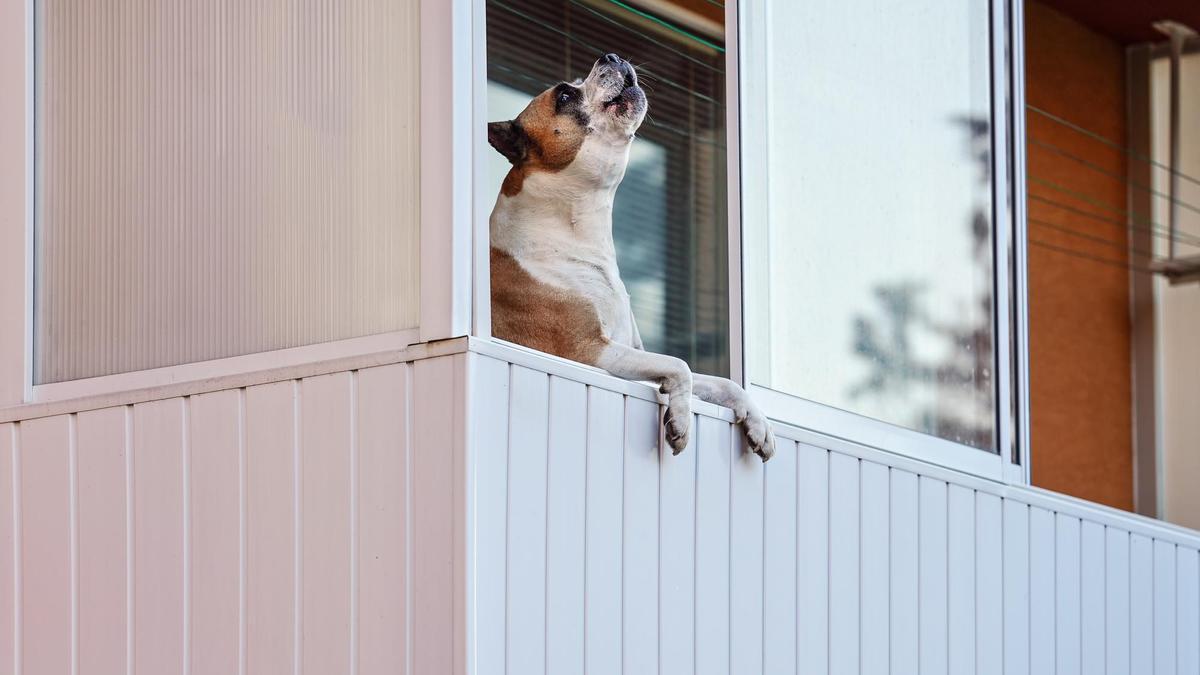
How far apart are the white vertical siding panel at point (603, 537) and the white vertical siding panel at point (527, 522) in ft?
0.53

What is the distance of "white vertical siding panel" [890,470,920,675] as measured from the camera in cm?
442

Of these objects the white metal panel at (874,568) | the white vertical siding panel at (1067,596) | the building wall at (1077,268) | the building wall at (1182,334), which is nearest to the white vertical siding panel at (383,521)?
the white metal panel at (874,568)

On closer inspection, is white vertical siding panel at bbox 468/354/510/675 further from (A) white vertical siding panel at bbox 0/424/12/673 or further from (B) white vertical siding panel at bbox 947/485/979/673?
(B) white vertical siding panel at bbox 947/485/979/673

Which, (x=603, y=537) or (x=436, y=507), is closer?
(x=436, y=507)

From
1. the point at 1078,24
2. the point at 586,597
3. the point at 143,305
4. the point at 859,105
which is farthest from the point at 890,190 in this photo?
the point at 1078,24

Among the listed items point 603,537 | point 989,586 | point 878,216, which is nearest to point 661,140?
point 878,216

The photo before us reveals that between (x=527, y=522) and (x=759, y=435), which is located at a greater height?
(x=759, y=435)

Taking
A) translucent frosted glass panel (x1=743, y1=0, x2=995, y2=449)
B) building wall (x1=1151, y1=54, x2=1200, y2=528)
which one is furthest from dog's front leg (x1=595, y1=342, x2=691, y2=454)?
building wall (x1=1151, y1=54, x2=1200, y2=528)

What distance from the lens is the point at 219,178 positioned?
11.9 feet

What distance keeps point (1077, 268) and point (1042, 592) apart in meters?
4.56

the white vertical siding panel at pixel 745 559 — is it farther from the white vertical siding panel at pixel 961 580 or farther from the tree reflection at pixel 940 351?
the white vertical siding panel at pixel 961 580

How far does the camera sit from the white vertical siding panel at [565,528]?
3.32 metres

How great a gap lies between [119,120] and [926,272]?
257cm

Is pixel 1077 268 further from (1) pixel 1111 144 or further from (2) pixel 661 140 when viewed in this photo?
(2) pixel 661 140
